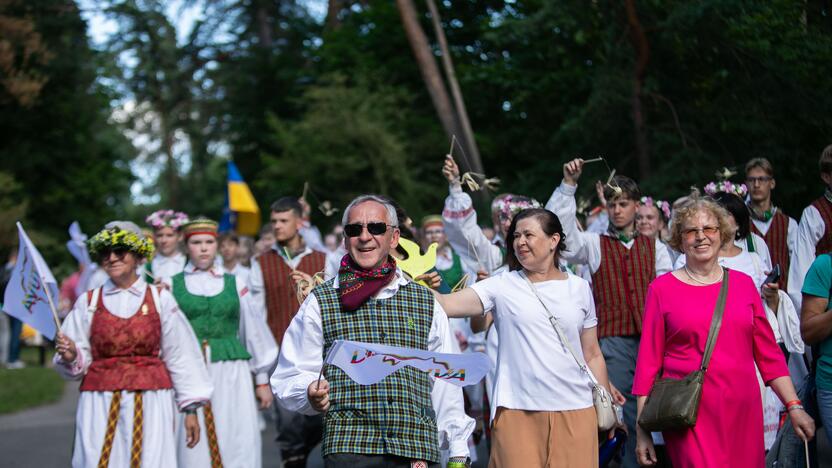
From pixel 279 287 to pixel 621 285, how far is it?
3357mm

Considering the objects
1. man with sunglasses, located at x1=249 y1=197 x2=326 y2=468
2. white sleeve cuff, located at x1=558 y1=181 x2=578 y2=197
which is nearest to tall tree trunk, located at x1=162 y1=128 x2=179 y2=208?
man with sunglasses, located at x1=249 y1=197 x2=326 y2=468

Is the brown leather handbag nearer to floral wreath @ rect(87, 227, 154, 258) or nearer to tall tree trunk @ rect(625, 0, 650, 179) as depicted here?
floral wreath @ rect(87, 227, 154, 258)

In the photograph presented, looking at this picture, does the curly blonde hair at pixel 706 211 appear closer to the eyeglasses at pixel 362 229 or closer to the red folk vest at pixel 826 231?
the eyeglasses at pixel 362 229

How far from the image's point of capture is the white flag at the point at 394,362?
3982mm

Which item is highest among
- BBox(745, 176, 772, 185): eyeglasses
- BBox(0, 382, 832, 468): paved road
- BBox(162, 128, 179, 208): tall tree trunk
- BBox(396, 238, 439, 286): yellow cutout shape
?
BBox(162, 128, 179, 208): tall tree trunk

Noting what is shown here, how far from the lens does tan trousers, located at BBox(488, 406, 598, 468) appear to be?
500cm

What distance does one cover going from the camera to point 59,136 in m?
29.7

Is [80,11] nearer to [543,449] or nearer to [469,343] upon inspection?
[469,343]

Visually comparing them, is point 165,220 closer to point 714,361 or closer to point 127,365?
point 127,365

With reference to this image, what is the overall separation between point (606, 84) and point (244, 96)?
745 inches

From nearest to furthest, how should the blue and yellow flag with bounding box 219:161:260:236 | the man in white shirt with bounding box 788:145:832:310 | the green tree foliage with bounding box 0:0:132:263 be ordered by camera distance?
the man in white shirt with bounding box 788:145:832:310 < the blue and yellow flag with bounding box 219:161:260:236 < the green tree foliage with bounding box 0:0:132:263

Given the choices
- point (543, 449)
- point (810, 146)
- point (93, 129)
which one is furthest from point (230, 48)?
point (543, 449)

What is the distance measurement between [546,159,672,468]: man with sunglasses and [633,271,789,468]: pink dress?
199cm

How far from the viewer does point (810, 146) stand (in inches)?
434
